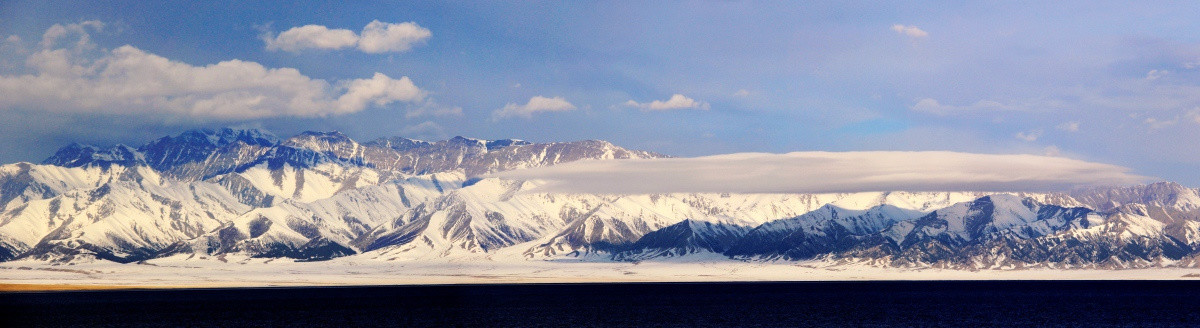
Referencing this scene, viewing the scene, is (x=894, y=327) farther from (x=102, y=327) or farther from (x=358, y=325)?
(x=102, y=327)

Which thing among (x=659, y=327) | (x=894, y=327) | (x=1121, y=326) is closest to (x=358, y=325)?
(x=659, y=327)

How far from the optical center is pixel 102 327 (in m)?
194

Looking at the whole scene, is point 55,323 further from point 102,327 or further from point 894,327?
point 894,327

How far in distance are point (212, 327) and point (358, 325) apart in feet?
77.0

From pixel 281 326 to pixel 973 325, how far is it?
115269 mm

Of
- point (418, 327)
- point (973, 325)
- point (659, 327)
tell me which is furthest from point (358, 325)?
point (973, 325)

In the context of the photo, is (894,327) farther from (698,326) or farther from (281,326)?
(281,326)

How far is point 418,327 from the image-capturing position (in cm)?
19438

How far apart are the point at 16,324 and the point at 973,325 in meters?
158

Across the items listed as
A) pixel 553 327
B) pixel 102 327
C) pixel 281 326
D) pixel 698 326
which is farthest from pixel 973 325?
pixel 102 327

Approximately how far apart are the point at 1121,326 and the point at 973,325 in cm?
2421

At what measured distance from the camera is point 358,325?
19988 centimetres

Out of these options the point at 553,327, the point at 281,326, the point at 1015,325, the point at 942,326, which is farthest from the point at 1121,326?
the point at 281,326

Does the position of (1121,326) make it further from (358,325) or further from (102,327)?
(102,327)
